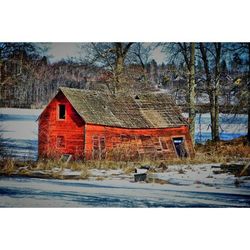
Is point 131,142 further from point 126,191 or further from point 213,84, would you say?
point 213,84

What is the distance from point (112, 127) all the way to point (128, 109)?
0.93 feet

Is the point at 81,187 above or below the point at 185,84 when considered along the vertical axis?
below

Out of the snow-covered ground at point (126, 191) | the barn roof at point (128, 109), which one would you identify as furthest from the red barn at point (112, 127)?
the snow-covered ground at point (126, 191)

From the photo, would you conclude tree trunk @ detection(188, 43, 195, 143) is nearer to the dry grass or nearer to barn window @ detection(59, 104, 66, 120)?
the dry grass

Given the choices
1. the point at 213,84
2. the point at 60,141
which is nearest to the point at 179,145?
the point at 213,84

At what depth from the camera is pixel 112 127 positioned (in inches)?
230

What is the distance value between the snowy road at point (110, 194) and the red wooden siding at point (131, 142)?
1.06ft

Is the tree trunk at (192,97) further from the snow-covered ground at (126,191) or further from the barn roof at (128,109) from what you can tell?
the snow-covered ground at (126,191)

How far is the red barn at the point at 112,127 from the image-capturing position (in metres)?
5.76
